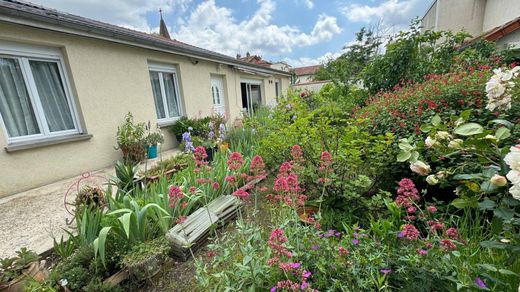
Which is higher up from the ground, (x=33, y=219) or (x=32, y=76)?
(x=32, y=76)

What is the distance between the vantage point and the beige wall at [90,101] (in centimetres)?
375

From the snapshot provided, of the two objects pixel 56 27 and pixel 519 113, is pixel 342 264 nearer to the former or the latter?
pixel 519 113

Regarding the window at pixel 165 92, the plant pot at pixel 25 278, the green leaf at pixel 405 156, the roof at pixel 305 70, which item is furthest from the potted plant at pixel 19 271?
the roof at pixel 305 70

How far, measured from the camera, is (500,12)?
25.1 feet

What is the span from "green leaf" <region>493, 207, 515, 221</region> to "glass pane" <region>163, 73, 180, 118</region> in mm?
7154

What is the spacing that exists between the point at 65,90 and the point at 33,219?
9.13 ft

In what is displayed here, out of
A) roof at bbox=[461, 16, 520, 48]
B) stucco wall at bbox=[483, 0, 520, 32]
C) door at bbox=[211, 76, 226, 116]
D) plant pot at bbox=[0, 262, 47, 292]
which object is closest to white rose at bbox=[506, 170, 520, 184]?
plant pot at bbox=[0, 262, 47, 292]

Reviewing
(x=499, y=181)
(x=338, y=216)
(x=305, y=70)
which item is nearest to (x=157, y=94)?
(x=338, y=216)

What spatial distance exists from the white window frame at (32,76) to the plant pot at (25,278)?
3297 mm

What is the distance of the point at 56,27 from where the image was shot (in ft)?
12.7

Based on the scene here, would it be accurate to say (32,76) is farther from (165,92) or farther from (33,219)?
(165,92)

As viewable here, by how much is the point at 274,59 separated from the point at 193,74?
1224 inches

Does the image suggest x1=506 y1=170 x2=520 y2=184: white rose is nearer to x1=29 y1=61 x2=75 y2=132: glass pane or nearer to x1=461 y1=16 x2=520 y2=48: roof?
x1=29 y1=61 x2=75 y2=132: glass pane

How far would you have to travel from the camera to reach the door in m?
8.82
